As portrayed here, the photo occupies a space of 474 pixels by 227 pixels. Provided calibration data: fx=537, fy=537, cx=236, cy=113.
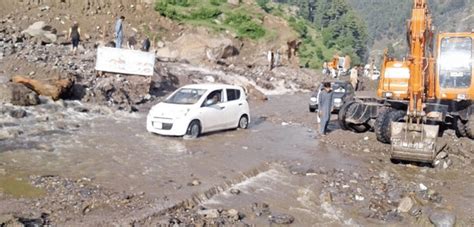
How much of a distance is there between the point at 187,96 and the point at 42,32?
18.9 meters

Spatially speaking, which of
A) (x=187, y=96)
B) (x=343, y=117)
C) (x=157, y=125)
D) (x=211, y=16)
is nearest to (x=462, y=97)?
(x=343, y=117)

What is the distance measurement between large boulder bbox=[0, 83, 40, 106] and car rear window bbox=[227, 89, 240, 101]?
282 inches

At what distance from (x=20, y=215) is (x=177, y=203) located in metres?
2.66

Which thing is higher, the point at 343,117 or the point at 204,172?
the point at 343,117

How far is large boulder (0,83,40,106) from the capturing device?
18703 millimetres

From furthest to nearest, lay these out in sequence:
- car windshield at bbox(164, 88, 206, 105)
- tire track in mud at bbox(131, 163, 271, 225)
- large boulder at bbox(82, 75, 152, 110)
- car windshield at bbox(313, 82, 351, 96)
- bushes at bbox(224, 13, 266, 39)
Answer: bushes at bbox(224, 13, 266, 39) → car windshield at bbox(313, 82, 351, 96) → large boulder at bbox(82, 75, 152, 110) → car windshield at bbox(164, 88, 206, 105) → tire track in mud at bbox(131, 163, 271, 225)

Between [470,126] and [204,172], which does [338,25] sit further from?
[204,172]

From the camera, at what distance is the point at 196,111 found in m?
16.2

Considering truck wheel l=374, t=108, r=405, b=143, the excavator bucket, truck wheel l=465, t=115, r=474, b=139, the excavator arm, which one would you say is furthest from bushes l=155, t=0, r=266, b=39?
the excavator bucket

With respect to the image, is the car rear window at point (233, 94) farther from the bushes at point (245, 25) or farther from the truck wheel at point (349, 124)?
the bushes at point (245, 25)

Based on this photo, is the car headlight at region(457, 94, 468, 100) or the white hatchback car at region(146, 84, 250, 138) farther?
the car headlight at region(457, 94, 468, 100)

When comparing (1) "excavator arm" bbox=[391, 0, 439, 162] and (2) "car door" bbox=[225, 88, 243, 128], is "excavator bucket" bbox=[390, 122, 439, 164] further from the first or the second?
(2) "car door" bbox=[225, 88, 243, 128]

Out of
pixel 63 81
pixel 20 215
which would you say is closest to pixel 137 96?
pixel 63 81

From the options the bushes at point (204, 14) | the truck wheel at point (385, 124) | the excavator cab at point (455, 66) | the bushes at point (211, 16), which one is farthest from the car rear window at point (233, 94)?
the bushes at point (204, 14)
